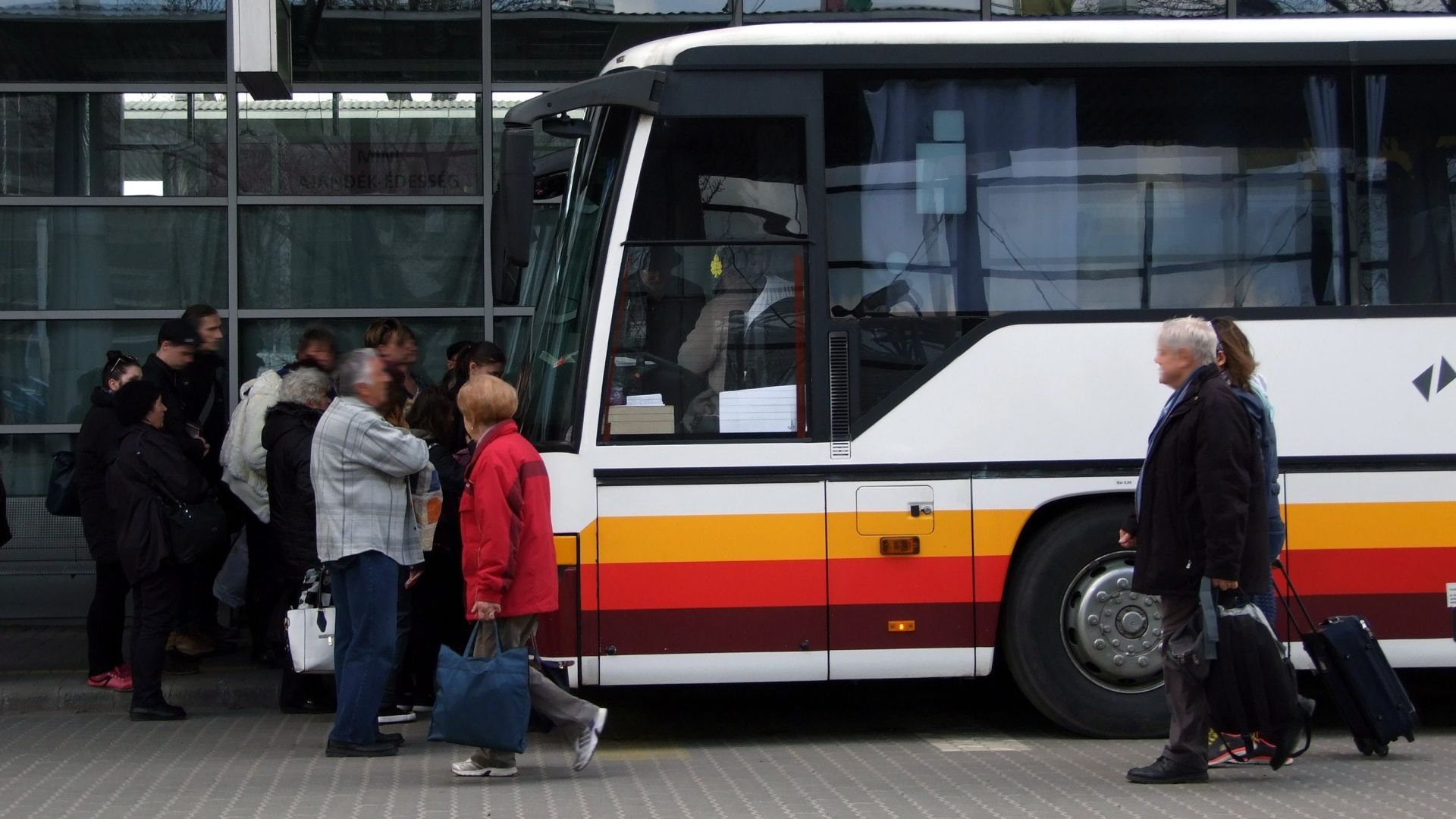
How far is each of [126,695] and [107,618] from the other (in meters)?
0.44

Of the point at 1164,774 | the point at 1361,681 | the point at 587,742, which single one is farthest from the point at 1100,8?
the point at 587,742

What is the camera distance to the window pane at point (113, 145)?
1215 cm

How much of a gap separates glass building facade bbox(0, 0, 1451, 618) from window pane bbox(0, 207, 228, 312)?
1 centimetres

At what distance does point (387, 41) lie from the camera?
40.7ft

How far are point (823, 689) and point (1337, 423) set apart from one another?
3.27 metres

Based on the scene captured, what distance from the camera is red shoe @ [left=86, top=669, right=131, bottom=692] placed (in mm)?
8914

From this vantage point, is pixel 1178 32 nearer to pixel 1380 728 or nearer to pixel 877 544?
pixel 877 544

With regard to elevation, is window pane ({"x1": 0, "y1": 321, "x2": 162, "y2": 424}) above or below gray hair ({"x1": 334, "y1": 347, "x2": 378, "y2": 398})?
above

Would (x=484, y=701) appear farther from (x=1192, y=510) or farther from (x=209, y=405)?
(x=209, y=405)

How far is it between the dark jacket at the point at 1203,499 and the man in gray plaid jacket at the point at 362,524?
302 centimetres

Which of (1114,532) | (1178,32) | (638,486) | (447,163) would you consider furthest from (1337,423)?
(447,163)

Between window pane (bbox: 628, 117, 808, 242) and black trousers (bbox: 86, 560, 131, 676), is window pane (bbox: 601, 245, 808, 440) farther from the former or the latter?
black trousers (bbox: 86, 560, 131, 676)

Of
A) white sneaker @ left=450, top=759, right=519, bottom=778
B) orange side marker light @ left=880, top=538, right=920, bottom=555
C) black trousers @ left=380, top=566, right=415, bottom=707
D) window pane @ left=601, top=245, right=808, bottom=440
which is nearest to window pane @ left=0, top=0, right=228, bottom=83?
black trousers @ left=380, top=566, right=415, bottom=707

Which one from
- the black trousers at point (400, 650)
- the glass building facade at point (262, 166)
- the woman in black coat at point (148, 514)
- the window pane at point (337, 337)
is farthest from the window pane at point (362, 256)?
the black trousers at point (400, 650)
